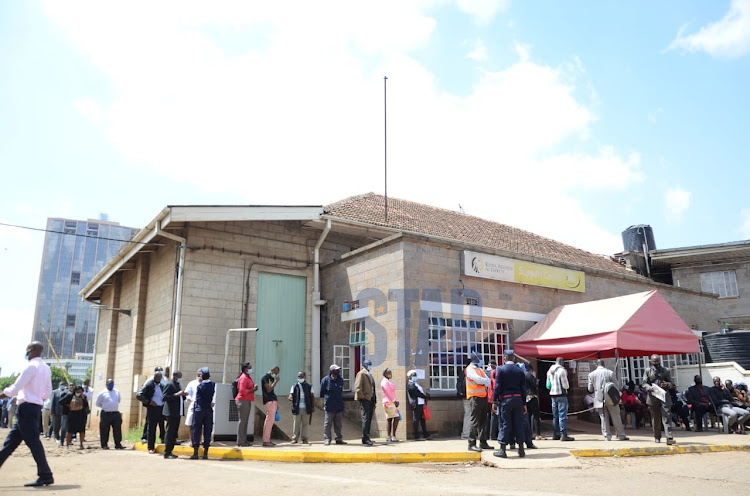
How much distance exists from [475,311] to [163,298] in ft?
27.8

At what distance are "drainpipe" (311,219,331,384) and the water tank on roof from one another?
1981cm

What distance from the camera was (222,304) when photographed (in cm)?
1461

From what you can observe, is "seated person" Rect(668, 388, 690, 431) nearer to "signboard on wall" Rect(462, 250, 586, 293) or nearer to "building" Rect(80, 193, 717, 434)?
"building" Rect(80, 193, 717, 434)

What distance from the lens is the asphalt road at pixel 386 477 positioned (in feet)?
21.1

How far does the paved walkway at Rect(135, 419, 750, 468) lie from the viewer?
908 centimetres

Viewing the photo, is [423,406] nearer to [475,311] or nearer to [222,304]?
[475,311]

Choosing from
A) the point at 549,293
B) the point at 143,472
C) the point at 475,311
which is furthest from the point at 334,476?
the point at 549,293

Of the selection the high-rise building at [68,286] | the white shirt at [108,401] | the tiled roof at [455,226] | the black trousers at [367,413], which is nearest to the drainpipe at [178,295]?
the white shirt at [108,401]

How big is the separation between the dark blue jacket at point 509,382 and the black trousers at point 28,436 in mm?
6633

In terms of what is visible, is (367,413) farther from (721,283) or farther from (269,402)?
(721,283)

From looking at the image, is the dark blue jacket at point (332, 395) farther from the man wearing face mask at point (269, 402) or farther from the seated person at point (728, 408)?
the seated person at point (728, 408)

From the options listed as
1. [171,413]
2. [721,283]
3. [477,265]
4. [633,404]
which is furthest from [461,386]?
[721,283]

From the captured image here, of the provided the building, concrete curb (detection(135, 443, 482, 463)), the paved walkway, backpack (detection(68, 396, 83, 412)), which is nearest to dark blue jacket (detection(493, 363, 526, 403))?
the paved walkway

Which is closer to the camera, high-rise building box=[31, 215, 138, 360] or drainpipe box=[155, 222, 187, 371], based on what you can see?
drainpipe box=[155, 222, 187, 371]
